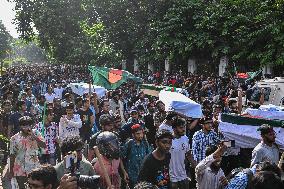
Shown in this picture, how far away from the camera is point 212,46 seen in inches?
1064

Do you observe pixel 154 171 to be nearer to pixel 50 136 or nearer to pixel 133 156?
pixel 133 156

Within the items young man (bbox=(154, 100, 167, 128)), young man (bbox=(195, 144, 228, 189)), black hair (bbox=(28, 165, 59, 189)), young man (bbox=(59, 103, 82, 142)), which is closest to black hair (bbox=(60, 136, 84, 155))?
black hair (bbox=(28, 165, 59, 189))

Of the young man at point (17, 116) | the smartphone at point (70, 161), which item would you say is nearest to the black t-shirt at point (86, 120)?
the young man at point (17, 116)

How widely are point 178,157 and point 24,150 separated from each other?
7.57 feet

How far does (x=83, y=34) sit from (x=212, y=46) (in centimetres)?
1966

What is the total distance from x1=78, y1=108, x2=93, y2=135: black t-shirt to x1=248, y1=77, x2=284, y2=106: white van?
188 inches

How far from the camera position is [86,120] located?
9.72 meters

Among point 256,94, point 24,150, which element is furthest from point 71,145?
point 256,94

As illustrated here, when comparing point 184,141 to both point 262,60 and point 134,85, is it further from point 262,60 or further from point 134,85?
point 262,60

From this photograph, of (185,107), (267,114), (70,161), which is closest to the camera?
(70,161)

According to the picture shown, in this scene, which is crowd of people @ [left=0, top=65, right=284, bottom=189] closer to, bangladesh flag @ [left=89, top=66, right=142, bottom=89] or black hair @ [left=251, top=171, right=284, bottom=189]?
black hair @ [left=251, top=171, right=284, bottom=189]

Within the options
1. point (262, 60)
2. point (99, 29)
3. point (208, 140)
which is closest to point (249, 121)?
point (208, 140)

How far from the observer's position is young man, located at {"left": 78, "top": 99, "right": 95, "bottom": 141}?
9.64 metres

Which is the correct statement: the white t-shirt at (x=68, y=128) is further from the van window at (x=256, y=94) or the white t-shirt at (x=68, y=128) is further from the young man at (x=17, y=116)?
the van window at (x=256, y=94)
